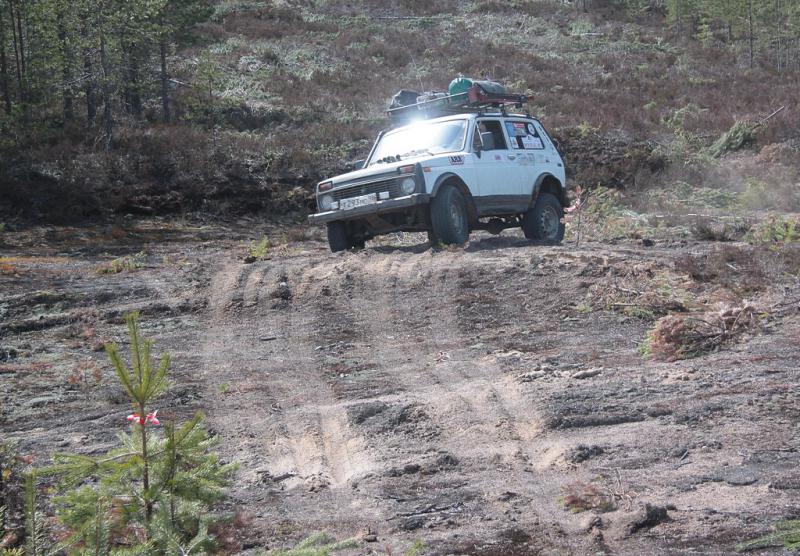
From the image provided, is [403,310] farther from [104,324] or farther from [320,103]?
[320,103]

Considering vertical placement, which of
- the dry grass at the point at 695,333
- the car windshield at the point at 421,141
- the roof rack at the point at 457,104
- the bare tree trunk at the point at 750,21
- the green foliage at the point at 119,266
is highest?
the bare tree trunk at the point at 750,21

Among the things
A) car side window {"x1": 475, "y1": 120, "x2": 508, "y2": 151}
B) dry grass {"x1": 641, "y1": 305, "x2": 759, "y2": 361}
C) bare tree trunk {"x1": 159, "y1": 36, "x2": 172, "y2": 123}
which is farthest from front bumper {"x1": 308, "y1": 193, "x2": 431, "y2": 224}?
bare tree trunk {"x1": 159, "y1": 36, "x2": 172, "y2": 123}

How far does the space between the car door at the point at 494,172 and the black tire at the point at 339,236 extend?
6.29 feet

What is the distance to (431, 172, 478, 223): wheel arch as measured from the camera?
11297mm

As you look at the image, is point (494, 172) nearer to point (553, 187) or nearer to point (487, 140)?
point (487, 140)

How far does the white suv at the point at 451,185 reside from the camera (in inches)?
446

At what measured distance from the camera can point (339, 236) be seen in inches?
480

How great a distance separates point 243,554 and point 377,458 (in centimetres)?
138

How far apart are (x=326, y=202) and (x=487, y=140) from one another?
8.26 feet

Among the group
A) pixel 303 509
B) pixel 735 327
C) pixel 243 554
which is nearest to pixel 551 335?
pixel 735 327

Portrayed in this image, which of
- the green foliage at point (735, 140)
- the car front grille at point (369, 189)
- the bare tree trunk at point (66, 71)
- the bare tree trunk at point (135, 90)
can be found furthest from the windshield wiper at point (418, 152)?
the green foliage at point (735, 140)

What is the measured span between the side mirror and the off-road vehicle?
0.08 feet

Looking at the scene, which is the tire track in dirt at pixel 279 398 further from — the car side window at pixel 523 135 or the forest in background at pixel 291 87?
the forest in background at pixel 291 87

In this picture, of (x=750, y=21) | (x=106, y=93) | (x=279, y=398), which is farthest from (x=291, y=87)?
(x=279, y=398)
